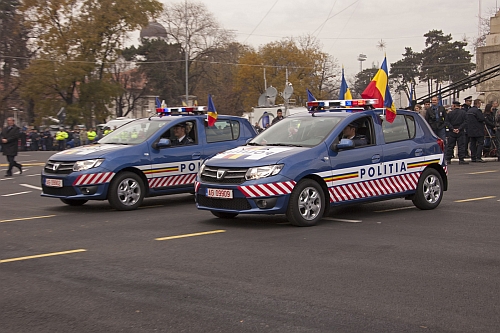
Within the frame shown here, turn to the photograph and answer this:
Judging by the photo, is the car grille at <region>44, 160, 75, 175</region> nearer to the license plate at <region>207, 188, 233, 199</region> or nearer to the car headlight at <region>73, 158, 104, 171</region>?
the car headlight at <region>73, 158, 104, 171</region>

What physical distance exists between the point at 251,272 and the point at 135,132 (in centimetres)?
701

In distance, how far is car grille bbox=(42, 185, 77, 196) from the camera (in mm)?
12656

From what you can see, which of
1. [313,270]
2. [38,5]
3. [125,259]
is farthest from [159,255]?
[38,5]

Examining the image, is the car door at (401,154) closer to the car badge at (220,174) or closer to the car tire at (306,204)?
the car tire at (306,204)

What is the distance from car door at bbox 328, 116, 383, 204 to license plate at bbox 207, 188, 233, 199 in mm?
1505

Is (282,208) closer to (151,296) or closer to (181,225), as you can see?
(181,225)

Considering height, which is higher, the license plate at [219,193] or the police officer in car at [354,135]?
the police officer in car at [354,135]

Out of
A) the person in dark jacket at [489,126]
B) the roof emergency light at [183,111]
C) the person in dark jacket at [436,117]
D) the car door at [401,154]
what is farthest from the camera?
the person in dark jacket at [489,126]

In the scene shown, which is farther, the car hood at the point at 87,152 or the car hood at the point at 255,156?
the car hood at the point at 87,152

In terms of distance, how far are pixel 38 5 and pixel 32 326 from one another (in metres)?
56.3

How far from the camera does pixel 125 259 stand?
8.10 meters

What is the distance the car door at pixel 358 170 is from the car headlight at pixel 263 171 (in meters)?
0.98

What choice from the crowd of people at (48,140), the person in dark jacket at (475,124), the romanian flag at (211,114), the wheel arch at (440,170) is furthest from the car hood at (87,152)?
the crowd of people at (48,140)

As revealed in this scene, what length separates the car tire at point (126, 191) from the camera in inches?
504
